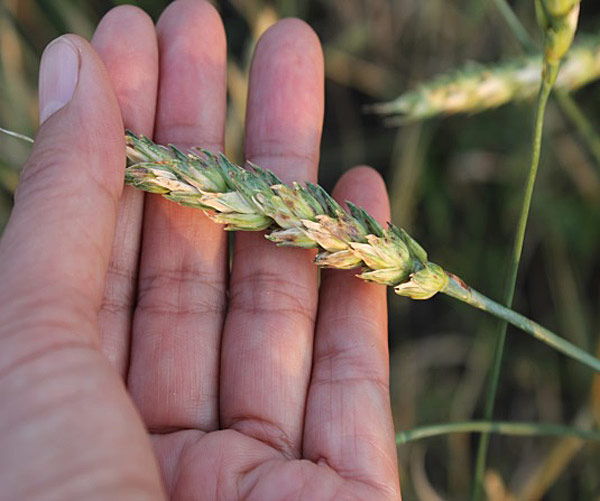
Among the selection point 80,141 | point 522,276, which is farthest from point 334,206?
point 522,276

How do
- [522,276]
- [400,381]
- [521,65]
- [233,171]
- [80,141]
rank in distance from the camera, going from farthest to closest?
[522,276]
[400,381]
[521,65]
[233,171]
[80,141]

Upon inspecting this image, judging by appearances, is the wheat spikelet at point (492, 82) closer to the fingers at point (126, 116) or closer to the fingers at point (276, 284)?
the fingers at point (276, 284)

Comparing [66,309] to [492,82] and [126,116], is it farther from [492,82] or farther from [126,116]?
[492,82]

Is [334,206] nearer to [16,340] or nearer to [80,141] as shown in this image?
[80,141]

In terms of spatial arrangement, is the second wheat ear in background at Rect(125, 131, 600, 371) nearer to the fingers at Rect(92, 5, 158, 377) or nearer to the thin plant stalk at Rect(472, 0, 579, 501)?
the thin plant stalk at Rect(472, 0, 579, 501)

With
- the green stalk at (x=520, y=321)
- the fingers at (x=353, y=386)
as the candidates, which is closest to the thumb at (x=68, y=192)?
the fingers at (x=353, y=386)

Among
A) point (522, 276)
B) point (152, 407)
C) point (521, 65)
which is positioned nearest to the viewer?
point (152, 407)
